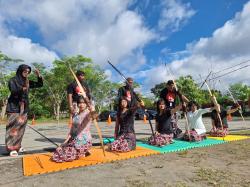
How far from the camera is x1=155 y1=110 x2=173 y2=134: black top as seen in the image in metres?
7.73

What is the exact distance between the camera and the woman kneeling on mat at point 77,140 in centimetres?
556

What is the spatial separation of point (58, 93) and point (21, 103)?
3594 centimetres

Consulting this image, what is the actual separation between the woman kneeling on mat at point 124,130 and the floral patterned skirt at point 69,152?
34.7 inches

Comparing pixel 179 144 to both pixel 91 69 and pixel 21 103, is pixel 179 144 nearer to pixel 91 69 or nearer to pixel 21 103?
pixel 21 103

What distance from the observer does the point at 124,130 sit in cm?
688

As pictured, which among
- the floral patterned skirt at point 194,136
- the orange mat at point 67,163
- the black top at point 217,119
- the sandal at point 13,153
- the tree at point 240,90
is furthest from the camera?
the tree at point 240,90

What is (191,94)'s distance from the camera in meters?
39.0

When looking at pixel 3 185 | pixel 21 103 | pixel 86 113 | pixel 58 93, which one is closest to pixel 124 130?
pixel 86 113

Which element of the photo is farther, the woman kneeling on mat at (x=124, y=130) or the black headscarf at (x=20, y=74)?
the black headscarf at (x=20, y=74)

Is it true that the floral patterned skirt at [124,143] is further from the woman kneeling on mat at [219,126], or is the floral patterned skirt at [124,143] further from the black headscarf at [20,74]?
the woman kneeling on mat at [219,126]

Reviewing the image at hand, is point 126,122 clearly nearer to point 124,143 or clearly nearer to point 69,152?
point 124,143

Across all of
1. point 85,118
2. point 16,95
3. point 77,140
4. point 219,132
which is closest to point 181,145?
point 219,132

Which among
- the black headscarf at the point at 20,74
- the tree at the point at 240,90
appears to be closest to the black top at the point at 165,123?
the black headscarf at the point at 20,74

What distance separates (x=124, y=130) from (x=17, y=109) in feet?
8.24
